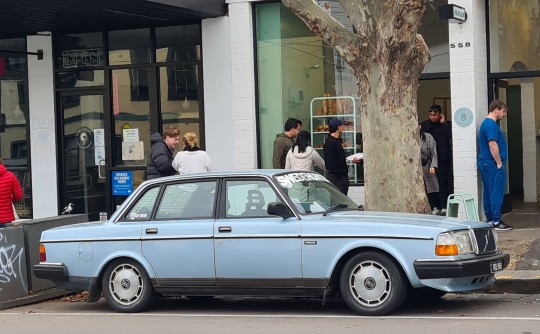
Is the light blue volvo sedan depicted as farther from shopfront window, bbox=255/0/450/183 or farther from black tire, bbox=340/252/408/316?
shopfront window, bbox=255/0/450/183

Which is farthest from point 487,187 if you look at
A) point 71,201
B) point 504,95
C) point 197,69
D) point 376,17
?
point 71,201

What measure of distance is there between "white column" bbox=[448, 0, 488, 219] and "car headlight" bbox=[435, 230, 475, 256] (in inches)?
220

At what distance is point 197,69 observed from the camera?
56.2 ft

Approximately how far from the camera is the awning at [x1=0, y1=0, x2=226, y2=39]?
1510 cm

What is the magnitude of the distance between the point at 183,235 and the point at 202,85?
6943mm

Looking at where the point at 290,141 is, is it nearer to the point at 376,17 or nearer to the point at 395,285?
the point at 376,17

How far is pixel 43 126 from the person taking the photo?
1823 cm

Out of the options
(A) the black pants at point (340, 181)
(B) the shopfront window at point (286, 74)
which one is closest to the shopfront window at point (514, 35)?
(B) the shopfront window at point (286, 74)

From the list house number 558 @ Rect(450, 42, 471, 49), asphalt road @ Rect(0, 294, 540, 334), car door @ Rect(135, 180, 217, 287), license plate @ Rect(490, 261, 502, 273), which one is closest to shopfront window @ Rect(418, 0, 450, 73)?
house number 558 @ Rect(450, 42, 471, 49)

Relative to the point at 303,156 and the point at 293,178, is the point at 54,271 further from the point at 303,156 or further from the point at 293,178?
the point at 303,156

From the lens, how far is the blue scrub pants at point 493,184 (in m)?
14.5

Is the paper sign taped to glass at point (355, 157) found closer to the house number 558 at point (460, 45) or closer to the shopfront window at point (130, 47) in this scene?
the house number 558 at point (460, 45)

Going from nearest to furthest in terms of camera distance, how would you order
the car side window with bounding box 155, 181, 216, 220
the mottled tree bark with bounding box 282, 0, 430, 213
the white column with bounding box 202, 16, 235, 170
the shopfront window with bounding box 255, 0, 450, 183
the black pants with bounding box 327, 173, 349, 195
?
1. the car side window with bounding box 155, 181, 216, 220
2. the mottled tree bark with bounding box 282, 0, 430, 213
3. the black pants with bounding box 327, 173, 349, 195
4. the shopfront window with bounding box 255, 0, 450, 183
5. the white column with bounding box 202, 16, 235, 170

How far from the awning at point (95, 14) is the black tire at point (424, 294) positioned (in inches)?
269
